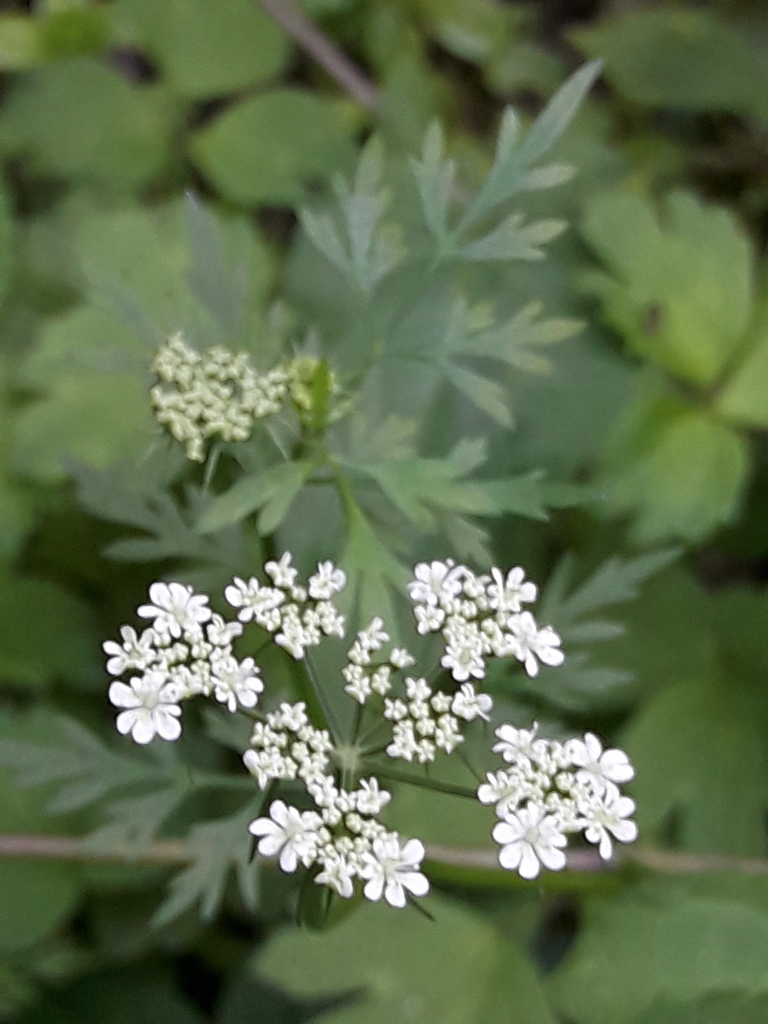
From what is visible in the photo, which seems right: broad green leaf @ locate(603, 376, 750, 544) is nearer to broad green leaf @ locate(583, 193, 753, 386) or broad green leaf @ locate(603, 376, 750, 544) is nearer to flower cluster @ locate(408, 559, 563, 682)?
broad green leaf @ locate(583, 193, 753, 386)

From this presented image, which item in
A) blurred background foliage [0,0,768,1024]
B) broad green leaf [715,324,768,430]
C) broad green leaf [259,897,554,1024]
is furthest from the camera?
broad green leaf [715,324,768,430]

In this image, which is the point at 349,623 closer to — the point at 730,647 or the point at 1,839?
the point at 1,839

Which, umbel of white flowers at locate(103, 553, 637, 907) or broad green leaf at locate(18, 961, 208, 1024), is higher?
umbel of white flowers at locate(103, 553, 637, 907)

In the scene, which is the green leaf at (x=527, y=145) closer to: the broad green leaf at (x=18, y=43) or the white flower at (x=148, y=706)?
the white flower at (x=148, y=706)

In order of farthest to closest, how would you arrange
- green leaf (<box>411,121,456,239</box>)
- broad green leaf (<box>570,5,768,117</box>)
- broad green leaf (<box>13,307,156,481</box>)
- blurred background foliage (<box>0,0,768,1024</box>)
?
1. broad green leaf (<box>570,5,768,117</box>)
2. broad green leaf (<box>13,307,156,481</box>)
3. blurred background foliage (<box>0,0,768,1024</box>)
4. green leaf (<box>411,121,456,239</box>)

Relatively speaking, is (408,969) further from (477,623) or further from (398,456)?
(398,456)

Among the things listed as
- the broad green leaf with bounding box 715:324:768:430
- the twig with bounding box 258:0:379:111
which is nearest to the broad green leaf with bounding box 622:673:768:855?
the broad green leaf with bounding box 715:324:768:430

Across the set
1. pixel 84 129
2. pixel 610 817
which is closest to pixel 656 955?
pixel 610 817
